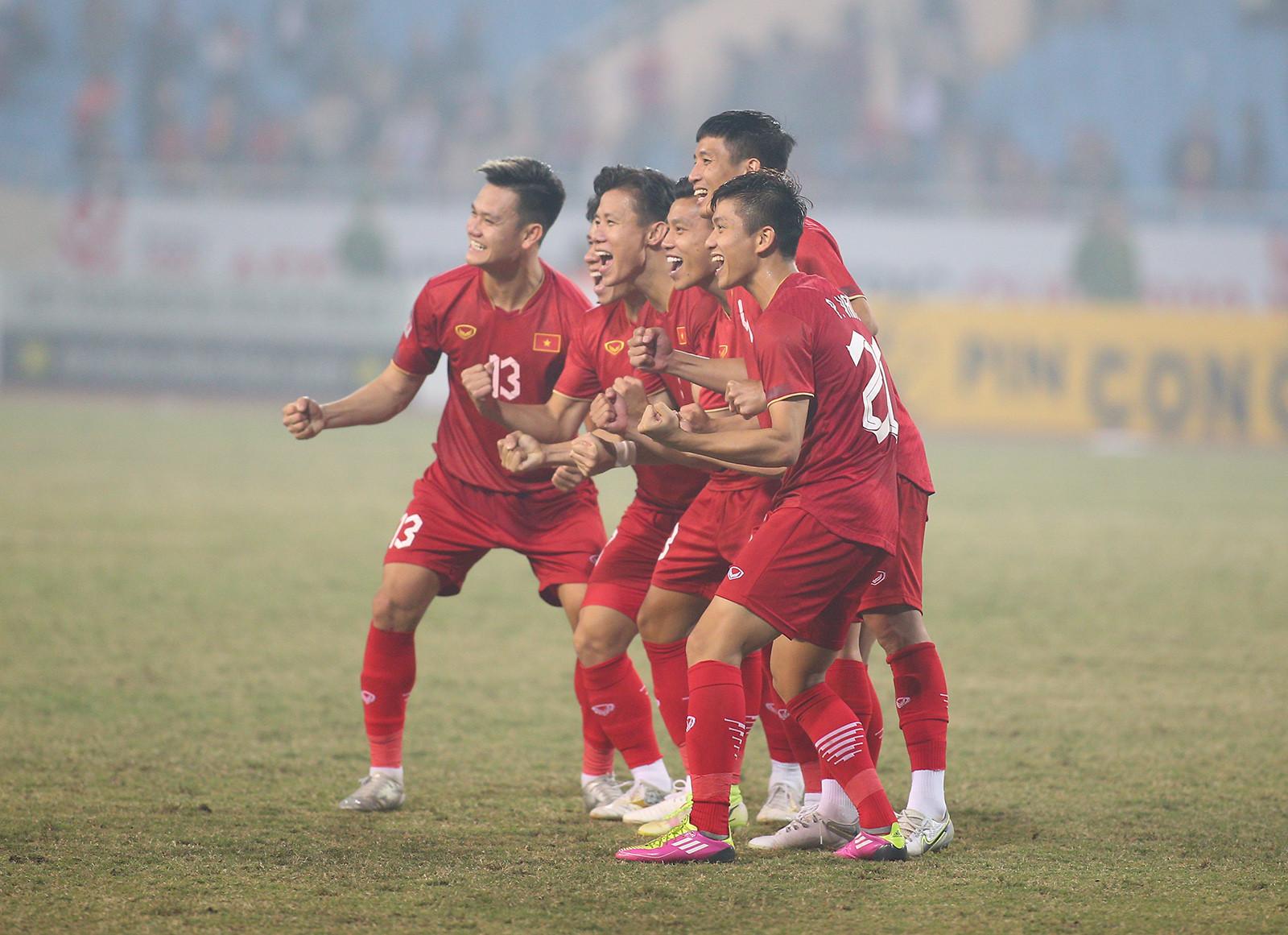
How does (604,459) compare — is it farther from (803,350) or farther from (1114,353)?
→ (1114,353)

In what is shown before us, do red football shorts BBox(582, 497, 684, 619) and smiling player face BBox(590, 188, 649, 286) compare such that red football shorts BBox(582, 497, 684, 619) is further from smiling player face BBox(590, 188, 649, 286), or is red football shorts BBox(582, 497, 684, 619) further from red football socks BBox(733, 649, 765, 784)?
smiling player face BBox(590, 188, 649, 286)

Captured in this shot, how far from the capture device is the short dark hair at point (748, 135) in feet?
15.0

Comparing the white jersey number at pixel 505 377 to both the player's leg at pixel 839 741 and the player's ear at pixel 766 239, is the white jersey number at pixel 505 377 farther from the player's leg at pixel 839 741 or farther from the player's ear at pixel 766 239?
the player's leg at pixel 839 741

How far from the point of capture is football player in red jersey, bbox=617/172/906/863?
3.94 m

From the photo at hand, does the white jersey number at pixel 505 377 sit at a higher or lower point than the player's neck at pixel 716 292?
lower

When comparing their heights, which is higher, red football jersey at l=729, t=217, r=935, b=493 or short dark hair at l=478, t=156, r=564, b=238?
short dark hair at l=478, t=156, r=564, b=238

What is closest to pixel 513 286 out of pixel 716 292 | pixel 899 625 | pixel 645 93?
pixel 716 292

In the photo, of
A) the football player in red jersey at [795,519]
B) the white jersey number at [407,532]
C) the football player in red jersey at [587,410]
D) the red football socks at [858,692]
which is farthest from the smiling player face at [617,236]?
the red football socks at [858,692]

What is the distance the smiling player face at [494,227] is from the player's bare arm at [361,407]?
0.51 metres

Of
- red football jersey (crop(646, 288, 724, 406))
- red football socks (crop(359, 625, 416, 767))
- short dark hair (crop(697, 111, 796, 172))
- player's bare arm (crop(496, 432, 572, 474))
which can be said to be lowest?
red football socks (crop(359, 625, 416, 767))

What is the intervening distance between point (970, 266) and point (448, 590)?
25.4 metres

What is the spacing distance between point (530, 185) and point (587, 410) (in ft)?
2.83

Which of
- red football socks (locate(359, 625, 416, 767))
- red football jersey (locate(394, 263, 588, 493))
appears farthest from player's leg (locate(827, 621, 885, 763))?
red football socks (locate(359, 625, 416, 767))

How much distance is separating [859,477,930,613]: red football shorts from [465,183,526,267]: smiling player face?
5.51ft
